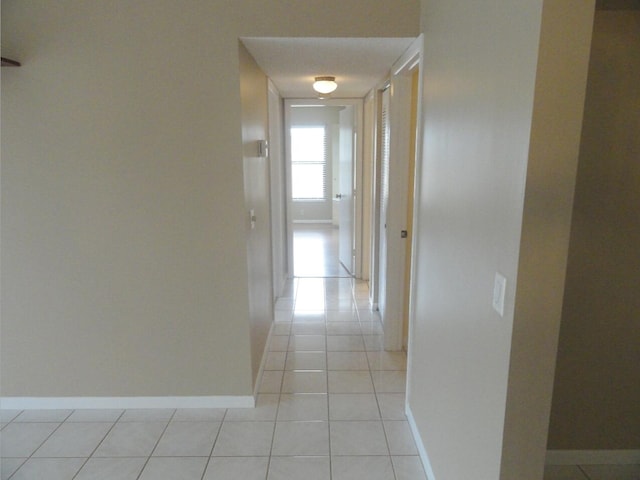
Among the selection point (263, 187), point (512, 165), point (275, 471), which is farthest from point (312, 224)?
point (512, 165)

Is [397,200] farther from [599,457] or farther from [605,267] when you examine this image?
[599,457]

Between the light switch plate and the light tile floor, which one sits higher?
the light switch plate

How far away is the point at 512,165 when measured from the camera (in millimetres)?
1196

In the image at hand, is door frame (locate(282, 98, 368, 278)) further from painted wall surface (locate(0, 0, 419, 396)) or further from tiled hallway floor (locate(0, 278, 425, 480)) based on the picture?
painted wall surface (locate(0, 0, 419, 396))

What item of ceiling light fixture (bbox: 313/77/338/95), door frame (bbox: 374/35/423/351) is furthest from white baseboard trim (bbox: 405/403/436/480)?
ceiling light fixture (bbox: 313/77/338/95)

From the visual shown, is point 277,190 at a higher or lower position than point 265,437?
higher

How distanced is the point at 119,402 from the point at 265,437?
961mm

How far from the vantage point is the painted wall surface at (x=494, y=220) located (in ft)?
3.62

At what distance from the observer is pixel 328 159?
29.3ft

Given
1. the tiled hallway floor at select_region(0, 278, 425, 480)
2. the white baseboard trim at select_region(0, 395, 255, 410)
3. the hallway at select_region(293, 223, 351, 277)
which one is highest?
the hallway at select_region(293, 223, 351, 277)

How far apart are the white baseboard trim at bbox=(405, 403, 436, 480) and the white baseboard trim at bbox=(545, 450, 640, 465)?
60 centimetres

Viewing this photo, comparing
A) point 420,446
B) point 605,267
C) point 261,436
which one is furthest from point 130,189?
point 605,267

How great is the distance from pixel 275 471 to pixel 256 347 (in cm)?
87

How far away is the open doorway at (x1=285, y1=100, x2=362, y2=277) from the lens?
16.7 ft
